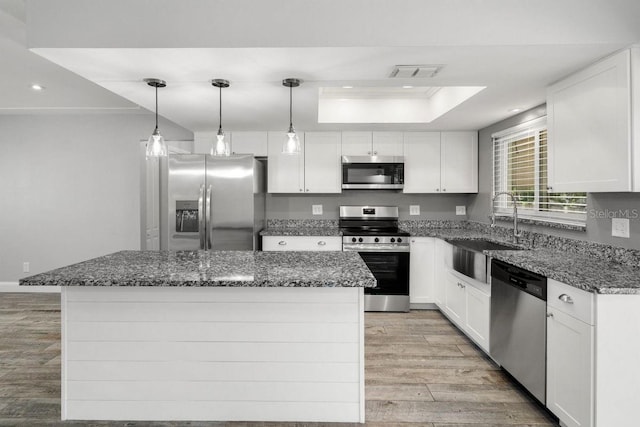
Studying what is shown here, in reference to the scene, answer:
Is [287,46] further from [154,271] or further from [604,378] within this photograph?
[604,378]

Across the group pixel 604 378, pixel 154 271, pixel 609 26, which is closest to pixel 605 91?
pixel 609 26

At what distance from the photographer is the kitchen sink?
293cm

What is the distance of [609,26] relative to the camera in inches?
78.3

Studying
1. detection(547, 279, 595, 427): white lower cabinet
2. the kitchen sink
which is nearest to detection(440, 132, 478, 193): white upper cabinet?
the kitchen sink

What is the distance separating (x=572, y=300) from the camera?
1921 millimetres

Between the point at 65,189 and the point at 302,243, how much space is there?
340 cm

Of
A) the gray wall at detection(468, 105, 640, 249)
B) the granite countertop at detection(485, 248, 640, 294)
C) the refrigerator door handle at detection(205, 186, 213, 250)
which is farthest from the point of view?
the refrigerator door handle at detection(205, 186, 213, 250)

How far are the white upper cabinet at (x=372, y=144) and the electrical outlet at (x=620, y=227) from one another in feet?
7.94

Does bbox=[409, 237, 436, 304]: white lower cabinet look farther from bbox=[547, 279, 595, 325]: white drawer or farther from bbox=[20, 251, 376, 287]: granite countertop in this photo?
bbox=[547, 279, 595, 325]: white drawer

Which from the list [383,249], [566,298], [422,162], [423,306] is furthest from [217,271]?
[422,162]

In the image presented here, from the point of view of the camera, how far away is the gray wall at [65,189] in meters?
5.01

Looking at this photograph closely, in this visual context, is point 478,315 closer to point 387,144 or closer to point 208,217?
point 387,144

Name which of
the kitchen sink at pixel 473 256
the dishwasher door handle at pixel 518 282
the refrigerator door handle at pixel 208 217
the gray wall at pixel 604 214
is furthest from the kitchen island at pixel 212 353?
the refrigerator door handle at pixel 208 217

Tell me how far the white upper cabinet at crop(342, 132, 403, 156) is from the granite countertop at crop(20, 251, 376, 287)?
2.20 m
